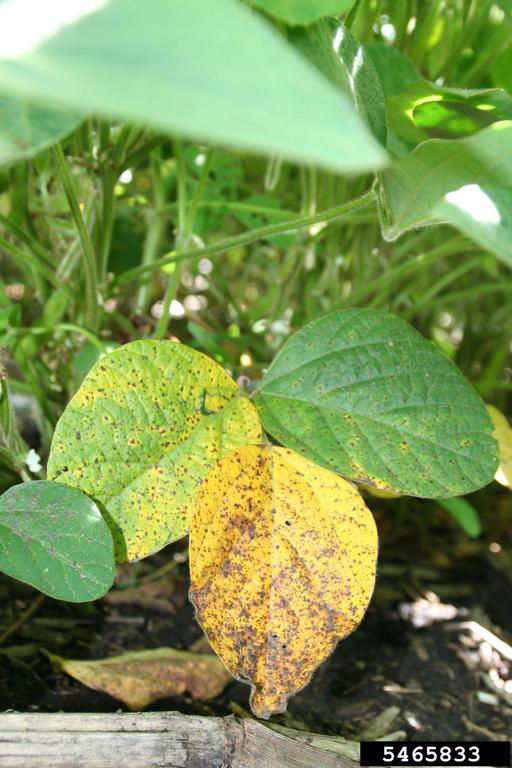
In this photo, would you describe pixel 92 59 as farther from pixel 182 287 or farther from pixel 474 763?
pixel 182 287

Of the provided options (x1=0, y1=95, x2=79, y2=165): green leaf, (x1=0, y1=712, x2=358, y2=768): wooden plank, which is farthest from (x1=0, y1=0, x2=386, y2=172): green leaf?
(x1=0, y1=712, x2=358, y2=768): wooden plank

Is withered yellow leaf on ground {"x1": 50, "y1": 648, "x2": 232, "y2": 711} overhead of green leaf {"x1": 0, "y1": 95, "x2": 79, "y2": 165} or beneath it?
beneath

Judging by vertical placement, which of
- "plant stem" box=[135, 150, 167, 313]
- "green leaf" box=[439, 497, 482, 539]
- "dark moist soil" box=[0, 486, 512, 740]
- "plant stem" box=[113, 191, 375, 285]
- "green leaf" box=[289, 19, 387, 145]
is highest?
"green leaf" box=[289, 19, 387, 145]

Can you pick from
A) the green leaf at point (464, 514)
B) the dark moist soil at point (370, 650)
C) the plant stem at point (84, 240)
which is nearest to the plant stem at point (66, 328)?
the plant stem at point (84, 240)

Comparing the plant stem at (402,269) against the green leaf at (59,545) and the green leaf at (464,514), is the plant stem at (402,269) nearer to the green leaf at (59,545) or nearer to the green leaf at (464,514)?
the green leaf at (464,514)

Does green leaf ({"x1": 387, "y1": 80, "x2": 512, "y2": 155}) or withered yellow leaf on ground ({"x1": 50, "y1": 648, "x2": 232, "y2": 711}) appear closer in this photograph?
green leaf ({"x1": 387, "y1": 80, "x2": 512, "y2": 155})

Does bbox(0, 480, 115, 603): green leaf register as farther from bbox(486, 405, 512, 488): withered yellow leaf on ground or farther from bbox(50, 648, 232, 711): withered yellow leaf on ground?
bbox(486, 405, 512, 488): withered yellow leaf on ground
